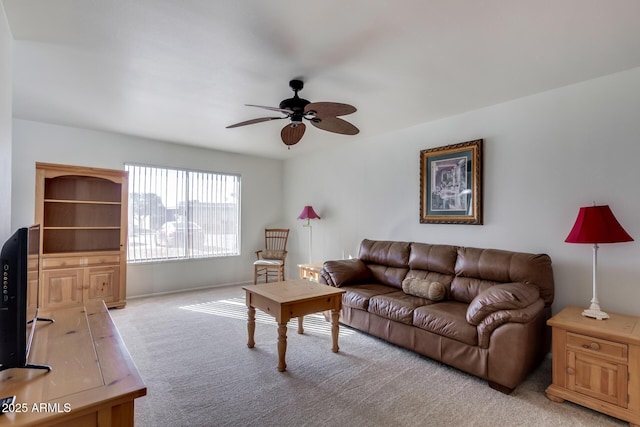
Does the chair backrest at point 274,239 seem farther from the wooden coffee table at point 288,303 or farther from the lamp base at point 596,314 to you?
the lamp base at point 596,314

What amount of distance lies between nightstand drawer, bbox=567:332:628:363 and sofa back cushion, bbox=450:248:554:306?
558mm

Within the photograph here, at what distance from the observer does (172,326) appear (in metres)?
3.71

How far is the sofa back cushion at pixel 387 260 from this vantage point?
3827 mm

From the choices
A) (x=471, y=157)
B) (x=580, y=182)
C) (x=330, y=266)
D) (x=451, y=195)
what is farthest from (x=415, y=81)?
(x=330, y=266)

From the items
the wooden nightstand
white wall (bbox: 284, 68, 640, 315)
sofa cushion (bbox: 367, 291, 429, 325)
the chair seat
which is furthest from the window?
the wooden nightstand

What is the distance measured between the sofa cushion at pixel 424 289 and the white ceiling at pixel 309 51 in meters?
1.90

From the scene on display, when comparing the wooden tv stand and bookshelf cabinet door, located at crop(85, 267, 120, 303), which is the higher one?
the wooden tv stand

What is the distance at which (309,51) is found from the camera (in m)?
2.35

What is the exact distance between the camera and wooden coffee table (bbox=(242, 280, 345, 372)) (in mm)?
2678

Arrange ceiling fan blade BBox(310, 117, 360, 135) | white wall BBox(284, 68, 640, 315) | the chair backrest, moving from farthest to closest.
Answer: the chair backrest < ceiling fan blade BBox(310, 117, 360, 135) < white wall BBox(284, 68, 640, 315)

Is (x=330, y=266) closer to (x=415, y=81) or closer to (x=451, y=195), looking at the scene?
(x=451, y=195)

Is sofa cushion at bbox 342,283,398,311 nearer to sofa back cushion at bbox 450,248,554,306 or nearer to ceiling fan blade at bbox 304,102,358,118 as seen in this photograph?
sofa back cushion at bbox 450,248,554,306

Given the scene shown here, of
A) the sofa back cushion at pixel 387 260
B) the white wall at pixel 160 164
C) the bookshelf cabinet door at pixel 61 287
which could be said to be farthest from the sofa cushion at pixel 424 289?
the bookshelf cabinet door at pixel 61 287

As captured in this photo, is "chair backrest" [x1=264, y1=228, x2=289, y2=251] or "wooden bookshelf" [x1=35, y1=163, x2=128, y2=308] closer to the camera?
"wooden bookshelf" [x1=35, y1=163, x2=128, y2=308]
